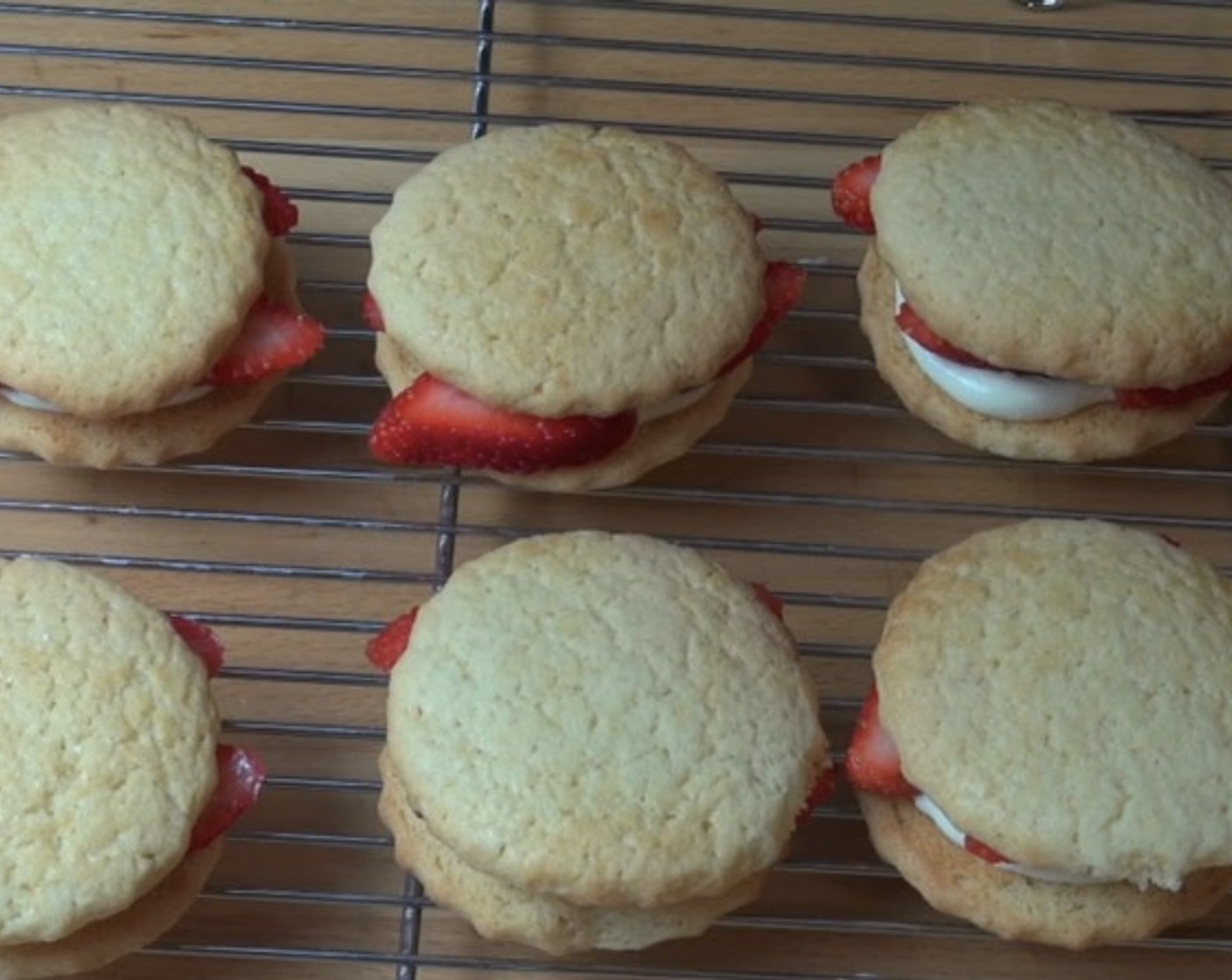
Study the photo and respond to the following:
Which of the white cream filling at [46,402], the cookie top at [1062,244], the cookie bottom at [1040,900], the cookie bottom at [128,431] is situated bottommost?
the cookie bottom at [1040,900]

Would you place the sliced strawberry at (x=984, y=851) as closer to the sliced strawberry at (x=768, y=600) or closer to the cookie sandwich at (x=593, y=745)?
the cookie sandwich at (x=593, y=745)

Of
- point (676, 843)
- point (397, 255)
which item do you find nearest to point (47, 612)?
point (397, 255)

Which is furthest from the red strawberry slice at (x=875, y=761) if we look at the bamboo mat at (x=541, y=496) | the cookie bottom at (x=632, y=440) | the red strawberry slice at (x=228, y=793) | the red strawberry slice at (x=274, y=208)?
the red strawberry slice at (x=274, y=208)

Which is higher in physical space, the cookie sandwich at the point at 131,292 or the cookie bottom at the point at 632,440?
the cookie sandwich at the point at 131,292

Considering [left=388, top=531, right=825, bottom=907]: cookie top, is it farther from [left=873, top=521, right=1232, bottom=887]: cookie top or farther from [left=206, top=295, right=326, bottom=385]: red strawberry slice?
[left=206, top=295, right=326, bottom=385]: red strawberry slice

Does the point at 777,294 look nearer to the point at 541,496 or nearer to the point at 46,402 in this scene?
the point at 541,496

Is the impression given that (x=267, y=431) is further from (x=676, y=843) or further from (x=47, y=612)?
(x=676, y=843)

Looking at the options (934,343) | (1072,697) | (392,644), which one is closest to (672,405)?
(934,343)
